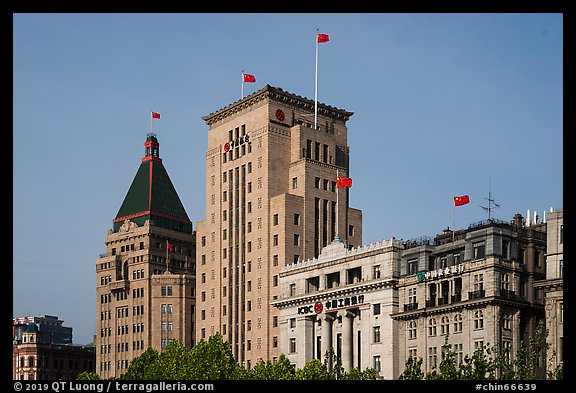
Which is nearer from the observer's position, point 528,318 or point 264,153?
point 528,318

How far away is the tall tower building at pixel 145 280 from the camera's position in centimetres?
18100

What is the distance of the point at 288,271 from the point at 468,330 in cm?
3413

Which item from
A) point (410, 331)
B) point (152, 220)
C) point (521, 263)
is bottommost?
point (410, 331)

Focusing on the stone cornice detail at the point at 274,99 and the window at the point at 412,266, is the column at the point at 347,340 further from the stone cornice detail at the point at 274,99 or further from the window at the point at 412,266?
the stone cornice detail at the point at 274,99

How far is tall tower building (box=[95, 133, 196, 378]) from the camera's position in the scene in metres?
181

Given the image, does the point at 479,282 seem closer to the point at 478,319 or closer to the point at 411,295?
the point at 478,319

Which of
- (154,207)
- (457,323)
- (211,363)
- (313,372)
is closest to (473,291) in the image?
(457,323)

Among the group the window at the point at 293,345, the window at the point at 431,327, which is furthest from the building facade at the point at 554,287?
the window at the point at 293,345

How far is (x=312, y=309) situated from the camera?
5315 inches

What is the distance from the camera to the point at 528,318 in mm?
114375

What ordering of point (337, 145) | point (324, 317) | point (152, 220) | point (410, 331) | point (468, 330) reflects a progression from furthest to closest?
point (152, 220)
point (337, 145)
point (324, 317)
point (410, 331)
point (468, 330)
